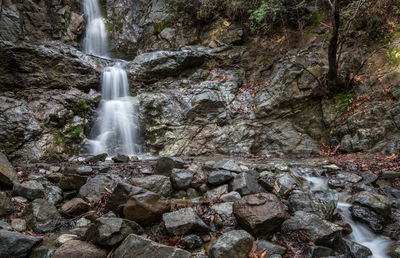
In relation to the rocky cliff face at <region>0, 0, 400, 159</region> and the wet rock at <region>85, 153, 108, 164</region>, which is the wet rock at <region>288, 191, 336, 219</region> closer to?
the rocky cliff face at <region>0, 0, 400, 159</region>

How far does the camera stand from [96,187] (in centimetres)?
384

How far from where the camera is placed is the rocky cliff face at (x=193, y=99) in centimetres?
697

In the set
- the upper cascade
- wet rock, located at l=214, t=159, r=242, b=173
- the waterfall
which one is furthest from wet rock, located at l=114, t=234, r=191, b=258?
the upper cascade

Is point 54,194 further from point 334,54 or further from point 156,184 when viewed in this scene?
point 334,54

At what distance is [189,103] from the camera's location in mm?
9227

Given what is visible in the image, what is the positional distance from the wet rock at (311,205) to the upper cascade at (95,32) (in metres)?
13.1

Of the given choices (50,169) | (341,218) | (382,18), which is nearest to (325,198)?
(341,218)

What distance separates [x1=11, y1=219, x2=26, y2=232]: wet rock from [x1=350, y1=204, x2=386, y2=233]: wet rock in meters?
4.76

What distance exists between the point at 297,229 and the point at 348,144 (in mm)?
5174

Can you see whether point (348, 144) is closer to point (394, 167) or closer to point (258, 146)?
point (394, 167)

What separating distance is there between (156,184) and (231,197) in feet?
4.40

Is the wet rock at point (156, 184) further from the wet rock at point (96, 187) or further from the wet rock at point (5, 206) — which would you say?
the wet rock at point (5, 206)

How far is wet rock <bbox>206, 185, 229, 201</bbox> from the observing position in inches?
151

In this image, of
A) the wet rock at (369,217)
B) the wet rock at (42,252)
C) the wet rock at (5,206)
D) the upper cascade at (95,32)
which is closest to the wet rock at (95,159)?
the wet rock at (5,206)
